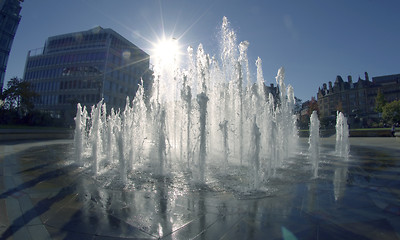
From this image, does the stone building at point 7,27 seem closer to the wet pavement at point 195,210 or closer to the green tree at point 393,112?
the wet pavement at point 195,210

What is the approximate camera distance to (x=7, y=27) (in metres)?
47.7

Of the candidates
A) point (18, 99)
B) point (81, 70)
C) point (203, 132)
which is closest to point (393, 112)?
point (203, 132)

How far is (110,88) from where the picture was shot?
4706cm

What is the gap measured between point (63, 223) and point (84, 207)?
0.59 metres

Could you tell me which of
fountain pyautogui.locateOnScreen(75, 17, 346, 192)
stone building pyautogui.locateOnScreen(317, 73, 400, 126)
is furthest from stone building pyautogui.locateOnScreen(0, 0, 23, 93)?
stone building pyautogui.locateOnScreen(317, 73, 400, 126)

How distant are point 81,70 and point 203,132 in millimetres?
48984

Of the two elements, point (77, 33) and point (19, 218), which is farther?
point (77, 33)

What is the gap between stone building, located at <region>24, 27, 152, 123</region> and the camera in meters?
45.6

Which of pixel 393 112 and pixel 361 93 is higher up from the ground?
pixel 361 93

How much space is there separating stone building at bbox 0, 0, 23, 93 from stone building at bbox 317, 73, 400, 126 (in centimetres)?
8072

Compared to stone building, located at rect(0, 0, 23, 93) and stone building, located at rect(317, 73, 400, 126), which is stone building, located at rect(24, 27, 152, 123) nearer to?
stone building, located at rect(0, 0, 23, 93)

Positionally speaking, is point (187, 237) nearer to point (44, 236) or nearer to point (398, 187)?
point (44, 236)

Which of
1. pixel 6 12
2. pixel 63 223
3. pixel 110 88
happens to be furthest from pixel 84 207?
pixel 6 12

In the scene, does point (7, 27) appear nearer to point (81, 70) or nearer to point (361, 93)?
point (81, 70)
